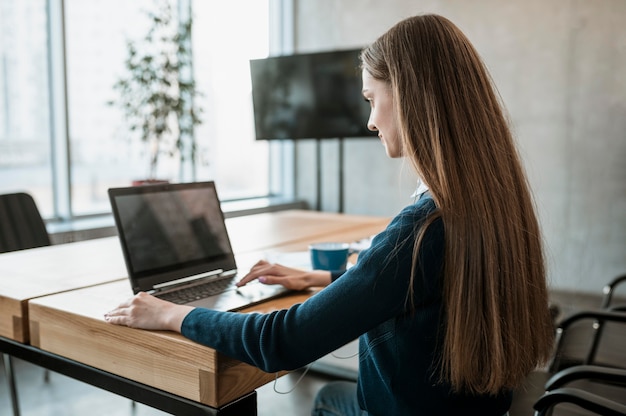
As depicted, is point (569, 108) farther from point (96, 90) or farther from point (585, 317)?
point (96, 90)

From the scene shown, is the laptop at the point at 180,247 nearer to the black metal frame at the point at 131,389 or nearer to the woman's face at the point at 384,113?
the black metal frame at the point at 131,389

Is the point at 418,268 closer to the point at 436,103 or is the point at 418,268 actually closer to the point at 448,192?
the point at 448,192

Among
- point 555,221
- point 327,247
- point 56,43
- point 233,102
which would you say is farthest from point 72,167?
point 555,221

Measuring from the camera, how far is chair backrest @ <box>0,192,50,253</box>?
7.63ft

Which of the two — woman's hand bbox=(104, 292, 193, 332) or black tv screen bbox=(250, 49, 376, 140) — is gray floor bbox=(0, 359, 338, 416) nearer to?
woman's hand bbox=(104, 292, 193, 332)

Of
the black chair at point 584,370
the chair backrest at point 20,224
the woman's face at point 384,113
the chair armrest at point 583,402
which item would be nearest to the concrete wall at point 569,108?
the black chair at point 584,370

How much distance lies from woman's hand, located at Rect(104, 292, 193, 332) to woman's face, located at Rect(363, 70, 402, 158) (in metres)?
0.48

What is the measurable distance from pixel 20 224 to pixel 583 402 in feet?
6.69

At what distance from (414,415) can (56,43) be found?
3785 millimetres

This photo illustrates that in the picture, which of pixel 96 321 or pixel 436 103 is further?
pixel 96 321

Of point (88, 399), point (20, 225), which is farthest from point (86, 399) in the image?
point (20, 225)

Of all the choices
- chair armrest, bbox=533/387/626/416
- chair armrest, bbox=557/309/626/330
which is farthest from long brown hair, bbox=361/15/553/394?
chair armrest, bbox=557/309/626/330

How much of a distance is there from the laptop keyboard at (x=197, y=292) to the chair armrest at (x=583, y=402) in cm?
75

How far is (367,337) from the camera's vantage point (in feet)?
3.75
